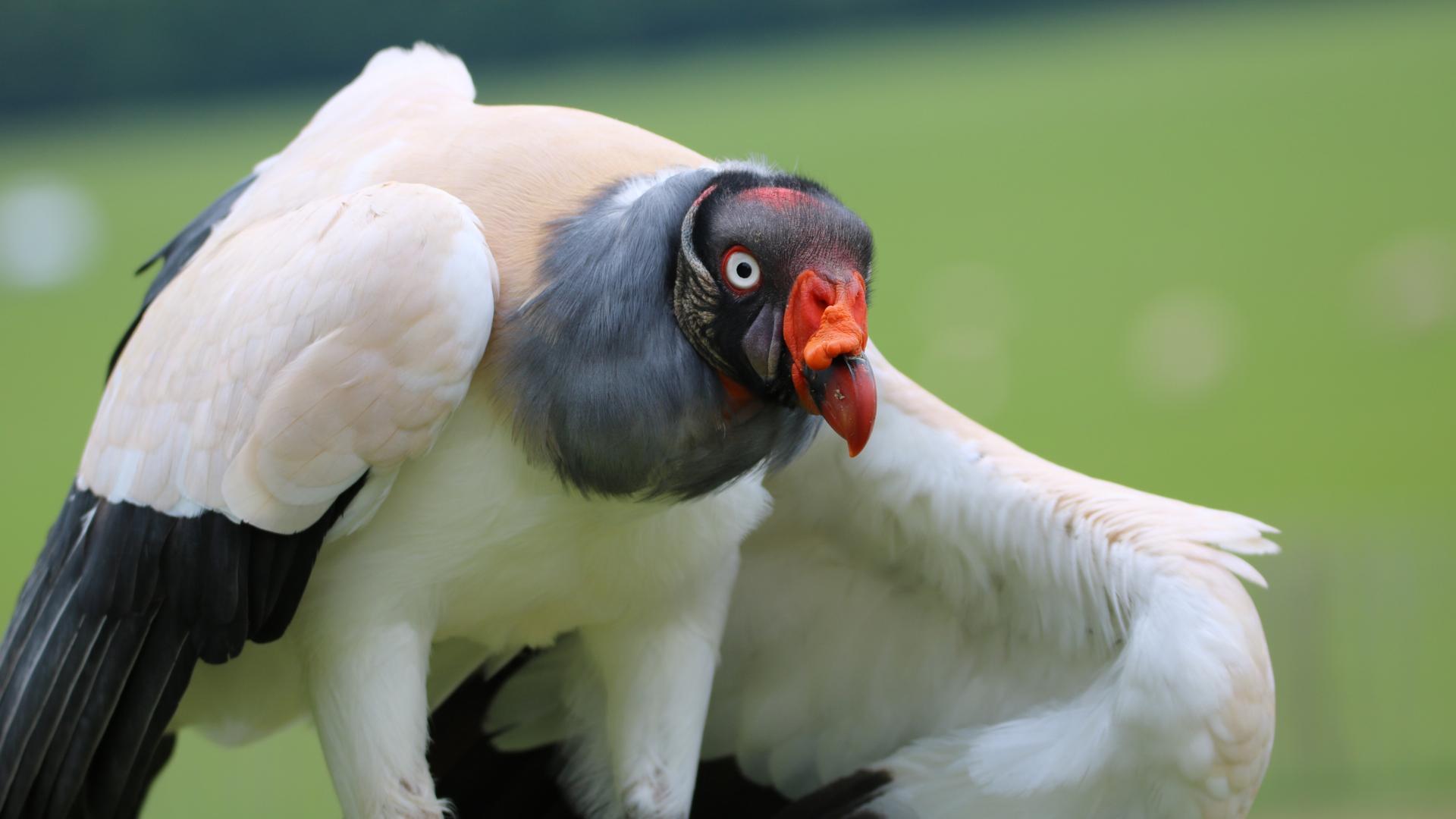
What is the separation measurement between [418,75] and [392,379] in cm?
104

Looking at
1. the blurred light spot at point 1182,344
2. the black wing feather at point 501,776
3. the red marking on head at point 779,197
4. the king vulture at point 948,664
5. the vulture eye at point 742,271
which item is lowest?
the blurred light spot at point 1182,344

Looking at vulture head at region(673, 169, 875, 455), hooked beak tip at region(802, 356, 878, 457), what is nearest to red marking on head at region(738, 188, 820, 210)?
vulture head at region(673, 169, 875, 455)

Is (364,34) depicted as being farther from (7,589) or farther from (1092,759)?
(1092,759)

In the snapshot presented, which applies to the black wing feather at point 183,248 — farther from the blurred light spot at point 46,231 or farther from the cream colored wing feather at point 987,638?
the blurred light spot at point 46,231

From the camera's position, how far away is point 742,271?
1.86m

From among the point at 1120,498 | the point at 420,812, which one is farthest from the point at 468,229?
the point at 1120,498

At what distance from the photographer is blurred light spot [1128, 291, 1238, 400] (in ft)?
20.2

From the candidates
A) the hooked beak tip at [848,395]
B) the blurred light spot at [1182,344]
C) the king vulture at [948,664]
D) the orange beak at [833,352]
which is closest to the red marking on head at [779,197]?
the orange beak at [833,352]

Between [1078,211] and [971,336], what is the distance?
0.72 meters

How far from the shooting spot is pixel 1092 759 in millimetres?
A: 2248

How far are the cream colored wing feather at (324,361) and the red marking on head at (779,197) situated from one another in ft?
1.18

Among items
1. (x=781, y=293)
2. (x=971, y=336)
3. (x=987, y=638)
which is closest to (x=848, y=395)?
(x=781, y=293)

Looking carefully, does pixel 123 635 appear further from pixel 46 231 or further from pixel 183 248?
pixel 46 231

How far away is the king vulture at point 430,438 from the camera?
1.87 metres
